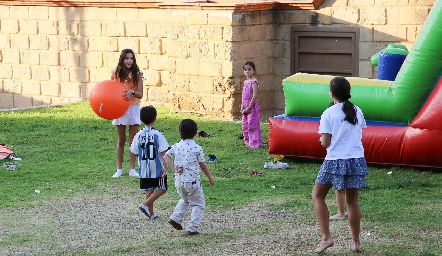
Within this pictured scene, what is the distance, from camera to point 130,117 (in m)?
10.8

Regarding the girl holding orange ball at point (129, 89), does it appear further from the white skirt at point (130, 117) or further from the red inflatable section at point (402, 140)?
the red inflatable section at point (402, 140)

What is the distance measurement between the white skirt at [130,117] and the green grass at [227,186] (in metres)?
0.66

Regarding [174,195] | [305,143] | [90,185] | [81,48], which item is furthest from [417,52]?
[81,48]

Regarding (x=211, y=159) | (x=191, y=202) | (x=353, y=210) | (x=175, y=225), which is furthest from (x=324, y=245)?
(x=211, y=159)

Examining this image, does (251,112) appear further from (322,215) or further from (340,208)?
(322,215)

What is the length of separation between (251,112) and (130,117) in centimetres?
247

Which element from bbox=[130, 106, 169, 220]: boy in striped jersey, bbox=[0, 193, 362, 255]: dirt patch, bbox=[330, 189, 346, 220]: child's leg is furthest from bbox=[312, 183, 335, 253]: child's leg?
bbox=[130, 106, 169, 220]: boy in striped jersey

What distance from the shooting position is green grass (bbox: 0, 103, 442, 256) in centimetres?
793

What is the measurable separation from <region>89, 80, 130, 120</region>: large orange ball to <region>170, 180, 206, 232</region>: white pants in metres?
2.47

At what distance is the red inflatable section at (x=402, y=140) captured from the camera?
35.3 ft

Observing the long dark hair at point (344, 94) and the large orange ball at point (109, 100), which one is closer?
the long dark hair at point (344, 94)

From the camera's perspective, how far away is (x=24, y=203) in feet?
31.0

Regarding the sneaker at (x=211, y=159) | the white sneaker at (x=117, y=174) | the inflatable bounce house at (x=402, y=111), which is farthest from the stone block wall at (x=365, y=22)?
the white sneaker at (x=117, y=174)

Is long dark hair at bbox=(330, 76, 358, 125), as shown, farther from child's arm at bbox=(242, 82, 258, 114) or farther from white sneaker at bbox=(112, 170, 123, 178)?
child's arm at bbox=(242, 82, 258, 114)
